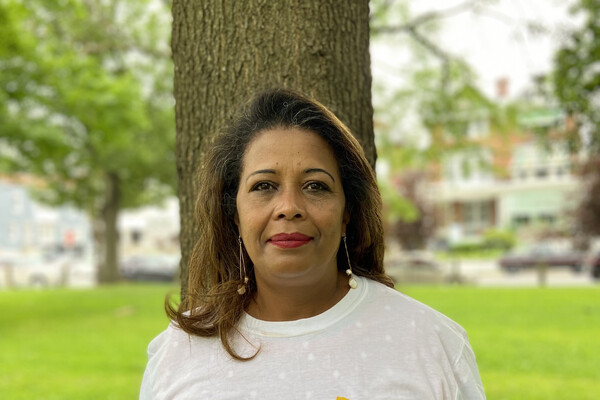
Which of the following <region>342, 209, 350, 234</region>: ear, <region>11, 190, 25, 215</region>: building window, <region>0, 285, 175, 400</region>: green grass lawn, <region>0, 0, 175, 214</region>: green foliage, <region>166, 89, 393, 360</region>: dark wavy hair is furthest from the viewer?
<region>11, 190, 25, 215</region>: building window

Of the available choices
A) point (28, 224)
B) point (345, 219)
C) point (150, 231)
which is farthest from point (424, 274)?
point (28, 224)

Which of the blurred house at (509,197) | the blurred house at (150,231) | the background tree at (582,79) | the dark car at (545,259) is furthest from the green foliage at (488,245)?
the background tree at (582,79)

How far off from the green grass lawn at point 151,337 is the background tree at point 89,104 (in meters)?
4.07

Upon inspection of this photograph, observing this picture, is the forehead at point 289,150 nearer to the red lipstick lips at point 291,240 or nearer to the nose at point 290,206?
the nose at point 290,206

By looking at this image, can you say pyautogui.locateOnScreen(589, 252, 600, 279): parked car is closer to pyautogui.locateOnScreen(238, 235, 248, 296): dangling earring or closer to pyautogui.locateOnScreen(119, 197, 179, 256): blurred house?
pyautogui.locateOnScreen(119, 197, 179, 256): blurred house

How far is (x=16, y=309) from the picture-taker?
16969 mm

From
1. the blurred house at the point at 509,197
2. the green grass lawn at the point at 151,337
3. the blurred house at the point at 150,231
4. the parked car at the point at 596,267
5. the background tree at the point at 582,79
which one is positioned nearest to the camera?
the green grass lawn at the point at 151,337

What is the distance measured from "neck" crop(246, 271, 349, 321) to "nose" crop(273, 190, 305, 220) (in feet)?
0.80

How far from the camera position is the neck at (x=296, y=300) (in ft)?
7.25

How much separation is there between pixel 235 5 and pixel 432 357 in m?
1.79

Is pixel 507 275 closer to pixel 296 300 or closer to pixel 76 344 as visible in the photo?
pixel 76 344

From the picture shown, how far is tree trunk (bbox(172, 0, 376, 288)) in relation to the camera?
3.00 m

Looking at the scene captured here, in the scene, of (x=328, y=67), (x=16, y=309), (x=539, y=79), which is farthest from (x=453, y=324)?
(x=16, y=309)

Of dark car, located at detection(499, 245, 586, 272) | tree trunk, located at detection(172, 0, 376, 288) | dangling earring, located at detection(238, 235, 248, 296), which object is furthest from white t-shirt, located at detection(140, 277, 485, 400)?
dark car, located at detection(499, 245, 586, 272)
